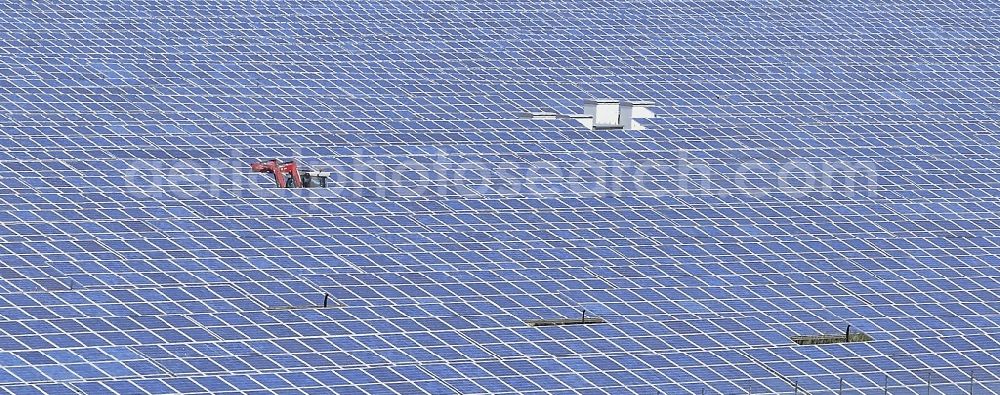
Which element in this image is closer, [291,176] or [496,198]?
[291,176]

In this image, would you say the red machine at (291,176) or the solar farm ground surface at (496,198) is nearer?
the solar farm ground surface at (496,198)

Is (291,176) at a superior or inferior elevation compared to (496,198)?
superior

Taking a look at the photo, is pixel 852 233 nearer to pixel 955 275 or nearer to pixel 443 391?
pixel 955 275

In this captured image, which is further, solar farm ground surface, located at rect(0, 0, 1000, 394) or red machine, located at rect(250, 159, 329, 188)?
red machine, located at rect(250, 159, 329, 188)

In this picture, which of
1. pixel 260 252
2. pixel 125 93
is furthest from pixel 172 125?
pixel 260 252
